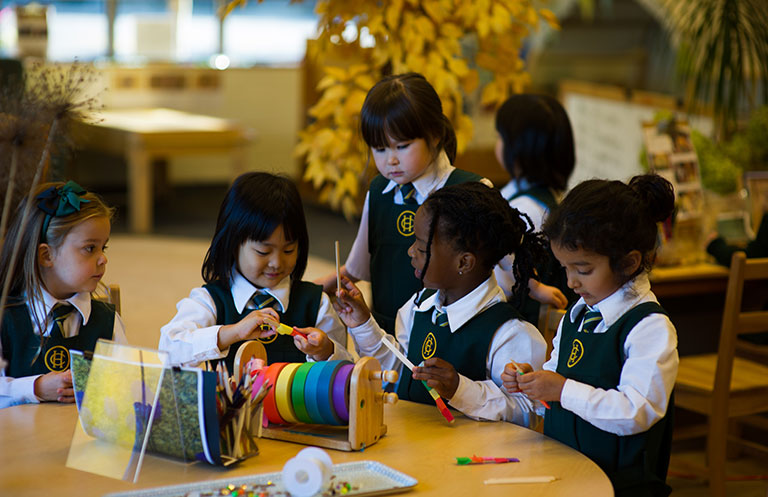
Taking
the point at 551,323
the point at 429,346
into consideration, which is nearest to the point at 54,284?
the point at 429,346

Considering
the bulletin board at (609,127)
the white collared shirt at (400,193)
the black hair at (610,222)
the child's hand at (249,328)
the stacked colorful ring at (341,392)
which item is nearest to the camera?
the stacked colorful ring at (341,392)

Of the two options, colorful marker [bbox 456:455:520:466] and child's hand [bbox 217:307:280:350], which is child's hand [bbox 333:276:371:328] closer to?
child's hand [bbox 217:307:280:350]

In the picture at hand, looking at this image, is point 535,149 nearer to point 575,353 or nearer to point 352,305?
point 352,305

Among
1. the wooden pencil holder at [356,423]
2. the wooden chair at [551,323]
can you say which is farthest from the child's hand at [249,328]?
the wooden chair at [551,323]

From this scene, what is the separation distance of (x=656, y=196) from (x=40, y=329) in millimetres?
1340

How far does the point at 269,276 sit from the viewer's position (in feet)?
6.89

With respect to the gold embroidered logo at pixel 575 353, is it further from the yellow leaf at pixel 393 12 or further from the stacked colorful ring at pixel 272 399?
the yellow leaf at pixel 393 12

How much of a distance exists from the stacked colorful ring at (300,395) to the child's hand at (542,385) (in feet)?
1.29

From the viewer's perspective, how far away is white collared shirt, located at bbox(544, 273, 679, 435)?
5.48 ft

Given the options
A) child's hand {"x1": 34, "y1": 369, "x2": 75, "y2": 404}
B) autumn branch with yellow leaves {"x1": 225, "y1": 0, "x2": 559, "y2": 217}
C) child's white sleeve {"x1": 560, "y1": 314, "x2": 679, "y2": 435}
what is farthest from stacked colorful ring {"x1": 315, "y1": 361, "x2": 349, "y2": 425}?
autumn branch with yellow leaves {"x1": 225, "y1": 0, "x2": 559, "y2": 217}

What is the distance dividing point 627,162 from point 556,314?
3263mm

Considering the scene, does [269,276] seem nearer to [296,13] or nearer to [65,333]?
[65,333]

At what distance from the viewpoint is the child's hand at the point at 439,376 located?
1.79 meters

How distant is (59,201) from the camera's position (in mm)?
2062
